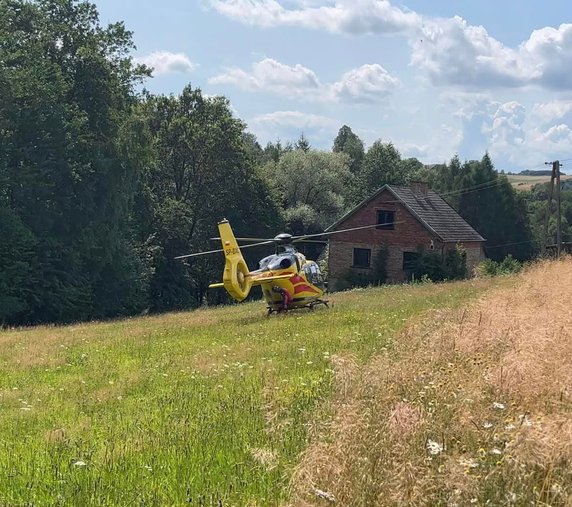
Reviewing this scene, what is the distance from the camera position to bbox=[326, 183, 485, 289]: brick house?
44.9m

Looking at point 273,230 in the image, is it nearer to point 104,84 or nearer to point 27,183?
point 104,84

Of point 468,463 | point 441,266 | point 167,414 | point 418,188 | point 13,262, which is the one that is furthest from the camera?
point 418,188

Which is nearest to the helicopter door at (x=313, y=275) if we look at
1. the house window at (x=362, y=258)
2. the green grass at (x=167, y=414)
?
the green grass at (x=167, y=414)

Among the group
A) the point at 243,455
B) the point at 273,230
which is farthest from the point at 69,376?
the point at 273,230

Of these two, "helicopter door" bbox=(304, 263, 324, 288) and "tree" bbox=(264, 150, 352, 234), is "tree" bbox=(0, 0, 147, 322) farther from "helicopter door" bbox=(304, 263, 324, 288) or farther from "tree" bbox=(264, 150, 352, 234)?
"tree" bbox=(264, 150, 352, 234)

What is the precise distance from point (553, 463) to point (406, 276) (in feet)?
135

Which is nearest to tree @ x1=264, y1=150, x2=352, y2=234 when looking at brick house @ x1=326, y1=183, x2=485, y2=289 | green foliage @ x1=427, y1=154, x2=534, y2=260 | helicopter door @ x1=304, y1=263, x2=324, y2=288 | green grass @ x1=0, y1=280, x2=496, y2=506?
Result: brick house @ x1=326, y1=183, x2=485, y2=289

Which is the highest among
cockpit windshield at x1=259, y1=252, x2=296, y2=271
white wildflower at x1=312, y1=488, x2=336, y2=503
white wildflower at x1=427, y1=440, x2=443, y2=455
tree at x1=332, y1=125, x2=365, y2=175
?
tree at x1=332, y1=125, x2=365, y2=175

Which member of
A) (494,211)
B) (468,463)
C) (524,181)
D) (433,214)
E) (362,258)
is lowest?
(362,258)

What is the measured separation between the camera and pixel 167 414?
7.80 meters

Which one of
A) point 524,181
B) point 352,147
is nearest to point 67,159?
point 352,147

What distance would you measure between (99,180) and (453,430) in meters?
32.5

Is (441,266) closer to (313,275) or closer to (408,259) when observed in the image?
(408,259)

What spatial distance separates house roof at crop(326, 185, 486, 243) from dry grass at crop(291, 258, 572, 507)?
3795 centimetres
